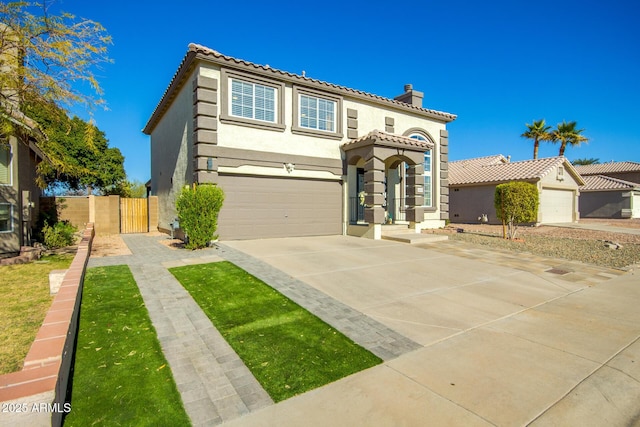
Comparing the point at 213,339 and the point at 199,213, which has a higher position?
the point at 199,213

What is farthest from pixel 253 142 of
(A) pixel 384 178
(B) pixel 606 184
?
(B) pixel 606 184

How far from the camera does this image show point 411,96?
55.7 ft

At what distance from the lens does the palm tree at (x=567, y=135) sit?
1298 inches

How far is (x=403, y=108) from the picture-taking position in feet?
52.4

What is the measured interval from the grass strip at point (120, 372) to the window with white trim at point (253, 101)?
825cm

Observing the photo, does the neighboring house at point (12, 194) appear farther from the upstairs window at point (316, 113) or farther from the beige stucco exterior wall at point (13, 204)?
the upstairs window at point (316, 113)

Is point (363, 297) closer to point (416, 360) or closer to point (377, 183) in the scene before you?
point (416, 360)

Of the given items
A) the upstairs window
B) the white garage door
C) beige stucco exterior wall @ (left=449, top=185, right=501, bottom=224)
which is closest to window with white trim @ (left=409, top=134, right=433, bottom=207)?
the upstairs window

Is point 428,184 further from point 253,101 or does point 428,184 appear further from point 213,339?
point 213,339

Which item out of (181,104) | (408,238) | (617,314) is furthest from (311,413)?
(181,104)

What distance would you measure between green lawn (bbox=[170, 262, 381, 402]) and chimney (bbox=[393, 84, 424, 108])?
14.0m

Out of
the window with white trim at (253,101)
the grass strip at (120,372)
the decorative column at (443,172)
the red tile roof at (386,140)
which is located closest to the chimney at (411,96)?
the decorative column at (443,172)

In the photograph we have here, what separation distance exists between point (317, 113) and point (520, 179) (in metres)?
15.6

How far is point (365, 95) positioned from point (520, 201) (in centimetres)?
794
